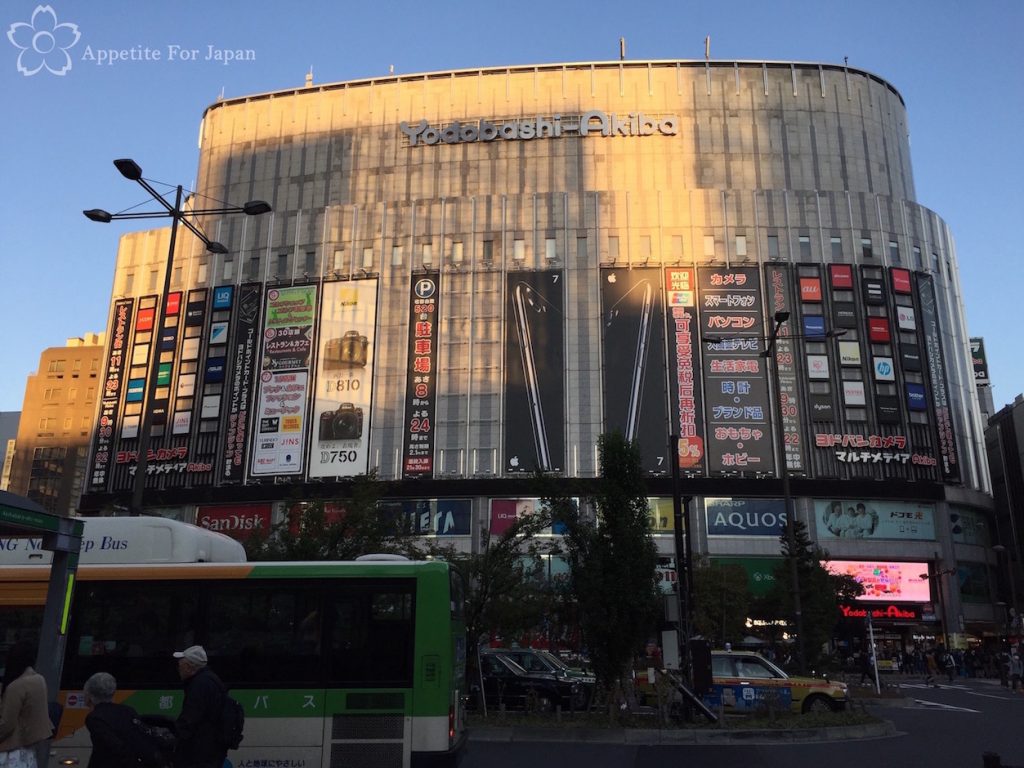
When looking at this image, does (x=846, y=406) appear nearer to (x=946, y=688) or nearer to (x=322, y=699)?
(x=946, y=688)

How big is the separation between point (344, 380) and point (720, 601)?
93.3 ft

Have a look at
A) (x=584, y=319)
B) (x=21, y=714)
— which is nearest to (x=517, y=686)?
(x=21, y=714)

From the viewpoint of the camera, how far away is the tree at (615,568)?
18.0 m

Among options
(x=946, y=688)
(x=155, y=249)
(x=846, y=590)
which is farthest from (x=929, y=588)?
(x=155, y=249)

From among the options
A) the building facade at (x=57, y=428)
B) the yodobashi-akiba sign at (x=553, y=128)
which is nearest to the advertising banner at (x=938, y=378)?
the yodobashi-akiba sign at (x=553, y=128)

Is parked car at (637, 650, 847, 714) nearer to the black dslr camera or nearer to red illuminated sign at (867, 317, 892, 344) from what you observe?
the black dslr camera

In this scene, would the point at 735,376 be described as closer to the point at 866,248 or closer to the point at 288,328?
the point at 866,248

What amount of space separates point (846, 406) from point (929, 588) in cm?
1257

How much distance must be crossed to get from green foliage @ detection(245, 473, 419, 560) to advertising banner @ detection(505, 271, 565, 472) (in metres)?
25.8

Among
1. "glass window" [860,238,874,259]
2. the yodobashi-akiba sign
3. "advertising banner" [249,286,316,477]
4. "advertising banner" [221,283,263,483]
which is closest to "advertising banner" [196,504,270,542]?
"advertising banner" [221,283,263,483]

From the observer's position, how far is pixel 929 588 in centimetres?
5209

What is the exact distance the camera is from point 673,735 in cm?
1600

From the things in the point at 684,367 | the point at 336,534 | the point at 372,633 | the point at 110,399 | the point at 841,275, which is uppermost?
the point at 841,275

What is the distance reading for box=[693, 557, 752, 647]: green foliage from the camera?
41.8 meters
